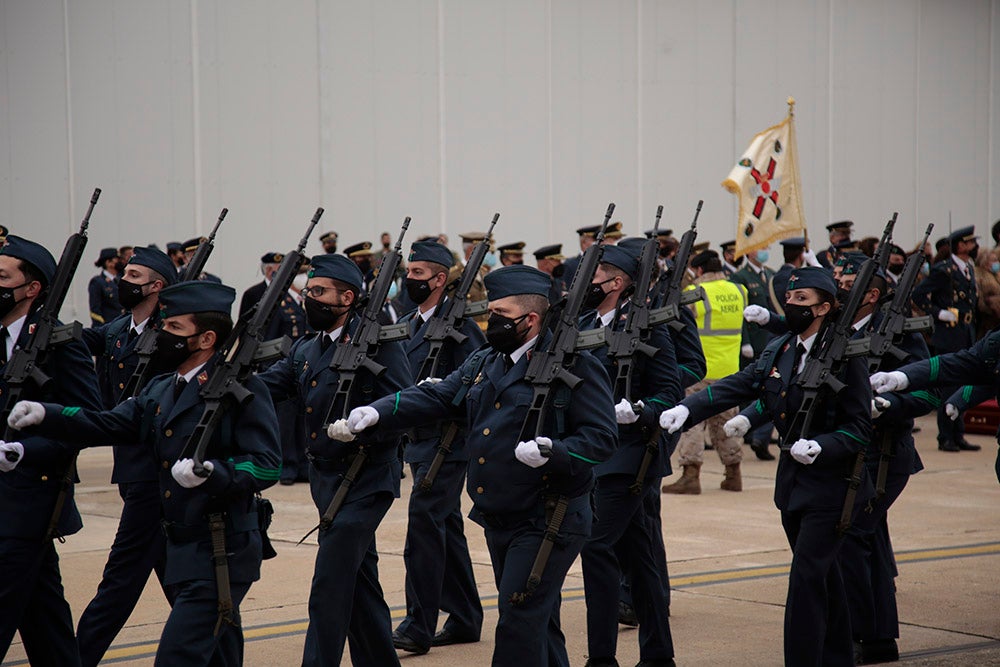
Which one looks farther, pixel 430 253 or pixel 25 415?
pixel 430 253

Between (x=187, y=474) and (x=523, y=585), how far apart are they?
144 centimetres

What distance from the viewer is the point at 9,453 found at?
5879mm

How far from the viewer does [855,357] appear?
690cm

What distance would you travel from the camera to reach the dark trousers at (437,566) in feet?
25.2

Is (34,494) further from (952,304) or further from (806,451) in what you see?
(952,304)

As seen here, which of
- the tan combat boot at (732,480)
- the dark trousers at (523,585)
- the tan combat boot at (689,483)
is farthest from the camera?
the tan combat boot at (732,480)

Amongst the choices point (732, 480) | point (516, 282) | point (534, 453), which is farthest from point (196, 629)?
point (732, 480)

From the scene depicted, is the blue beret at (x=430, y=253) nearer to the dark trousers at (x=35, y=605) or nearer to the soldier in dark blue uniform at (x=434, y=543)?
the soldier in dark blue uniform at (x=434, y=543)

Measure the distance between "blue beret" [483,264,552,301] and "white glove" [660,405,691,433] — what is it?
1194 millimetres

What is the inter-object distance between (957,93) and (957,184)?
1.68 metres

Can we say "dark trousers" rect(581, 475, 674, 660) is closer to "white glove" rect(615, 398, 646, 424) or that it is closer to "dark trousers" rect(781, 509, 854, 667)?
"white glove" rect(615, 398, 646, 424)

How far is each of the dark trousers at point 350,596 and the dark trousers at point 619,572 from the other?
1071mm

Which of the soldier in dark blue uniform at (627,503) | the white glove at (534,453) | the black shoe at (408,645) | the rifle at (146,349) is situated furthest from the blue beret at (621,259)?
the white glove at (534,453)

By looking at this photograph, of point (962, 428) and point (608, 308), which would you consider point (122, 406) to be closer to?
point (608, 308)
